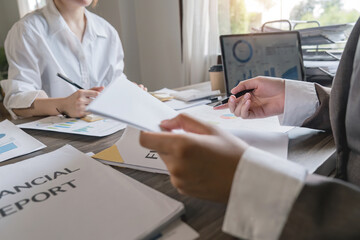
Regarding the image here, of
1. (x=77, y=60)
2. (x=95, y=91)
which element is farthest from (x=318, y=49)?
(x=77, y=60)

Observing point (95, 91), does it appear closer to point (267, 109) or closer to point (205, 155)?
point (267, 109)

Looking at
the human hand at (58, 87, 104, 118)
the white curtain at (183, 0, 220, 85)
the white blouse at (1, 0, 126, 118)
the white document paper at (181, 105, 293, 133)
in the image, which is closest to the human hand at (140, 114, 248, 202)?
the white document paper at (181, 105, 293, 133)

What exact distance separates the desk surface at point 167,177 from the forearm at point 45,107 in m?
0.08

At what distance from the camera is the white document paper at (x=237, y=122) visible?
0.65 metres

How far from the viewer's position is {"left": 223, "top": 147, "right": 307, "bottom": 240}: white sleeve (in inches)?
11.2

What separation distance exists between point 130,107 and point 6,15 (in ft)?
15.3

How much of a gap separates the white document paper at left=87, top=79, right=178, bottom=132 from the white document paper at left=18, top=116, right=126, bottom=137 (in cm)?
26

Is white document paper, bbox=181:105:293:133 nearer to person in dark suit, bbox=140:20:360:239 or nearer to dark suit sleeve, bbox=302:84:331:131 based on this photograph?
dark suit sleeve, bbox=302:84:331:131

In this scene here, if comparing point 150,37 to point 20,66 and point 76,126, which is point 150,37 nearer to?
point 20,66

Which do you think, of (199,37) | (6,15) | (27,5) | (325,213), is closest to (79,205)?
(325,213)

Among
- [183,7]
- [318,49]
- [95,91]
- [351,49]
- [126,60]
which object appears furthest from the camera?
[126,60]

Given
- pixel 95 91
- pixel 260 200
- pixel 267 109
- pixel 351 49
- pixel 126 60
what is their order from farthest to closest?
pixel 126 60, pixel 95 91, pixel 267 109, pixel 351 49, pixel 260 200

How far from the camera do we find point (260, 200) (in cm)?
29

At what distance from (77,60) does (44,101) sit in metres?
0.45
